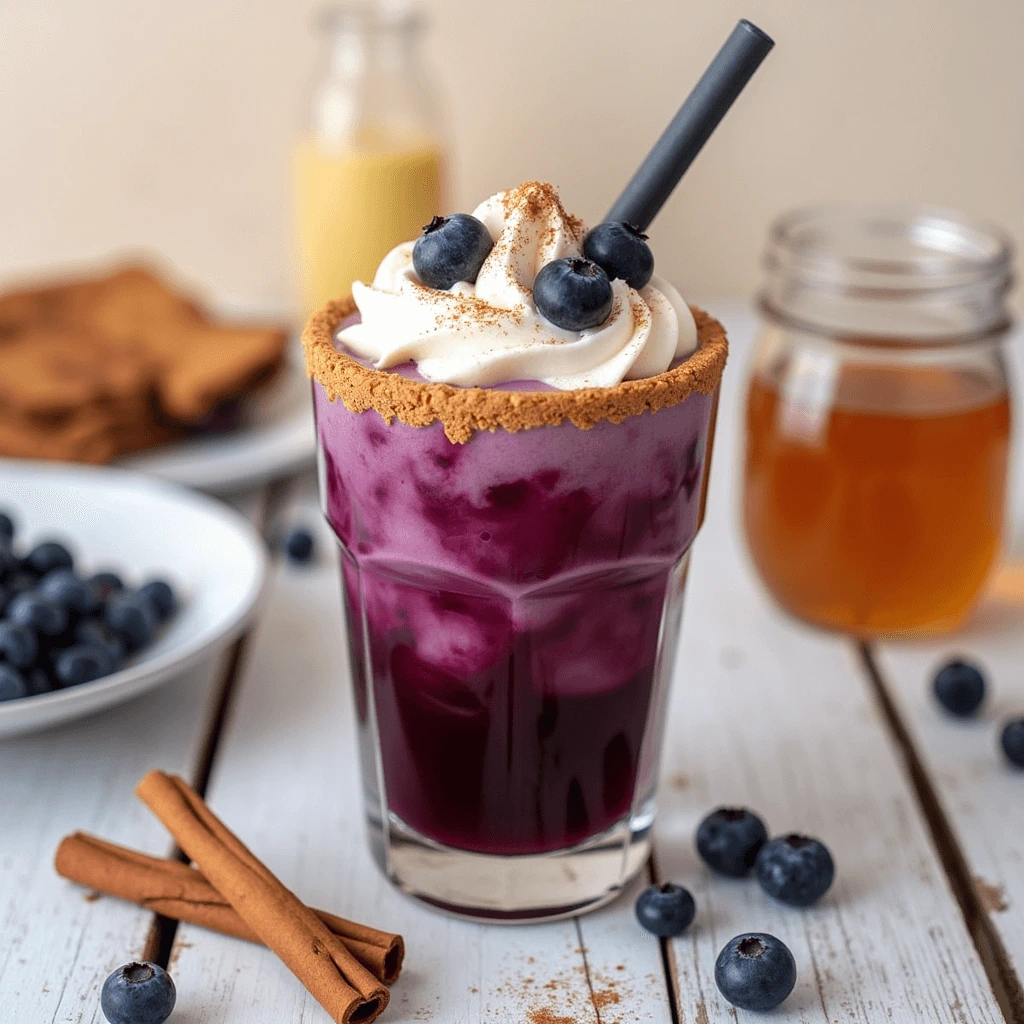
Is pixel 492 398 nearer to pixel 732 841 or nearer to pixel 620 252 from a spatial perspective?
pixel 620 252

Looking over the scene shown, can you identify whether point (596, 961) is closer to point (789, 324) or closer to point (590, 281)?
point (590, 281)

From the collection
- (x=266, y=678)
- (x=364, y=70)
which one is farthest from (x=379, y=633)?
(x=364, y=70)

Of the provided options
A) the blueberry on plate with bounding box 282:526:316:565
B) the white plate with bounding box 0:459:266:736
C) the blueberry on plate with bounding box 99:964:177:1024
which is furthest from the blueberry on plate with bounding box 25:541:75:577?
the blueberry on plate with bounding box 99:964:177:1024

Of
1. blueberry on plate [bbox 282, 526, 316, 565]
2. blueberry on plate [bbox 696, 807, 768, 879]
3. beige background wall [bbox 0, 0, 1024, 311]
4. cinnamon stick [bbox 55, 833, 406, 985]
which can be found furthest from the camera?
beige background wall [bbox 0, 0, 1024, 311]

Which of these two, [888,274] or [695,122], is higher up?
[695,122]

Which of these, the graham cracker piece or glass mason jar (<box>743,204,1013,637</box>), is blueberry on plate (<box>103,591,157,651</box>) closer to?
the graham cracker piece

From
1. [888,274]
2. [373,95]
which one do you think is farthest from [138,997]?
Result: [373,95]
